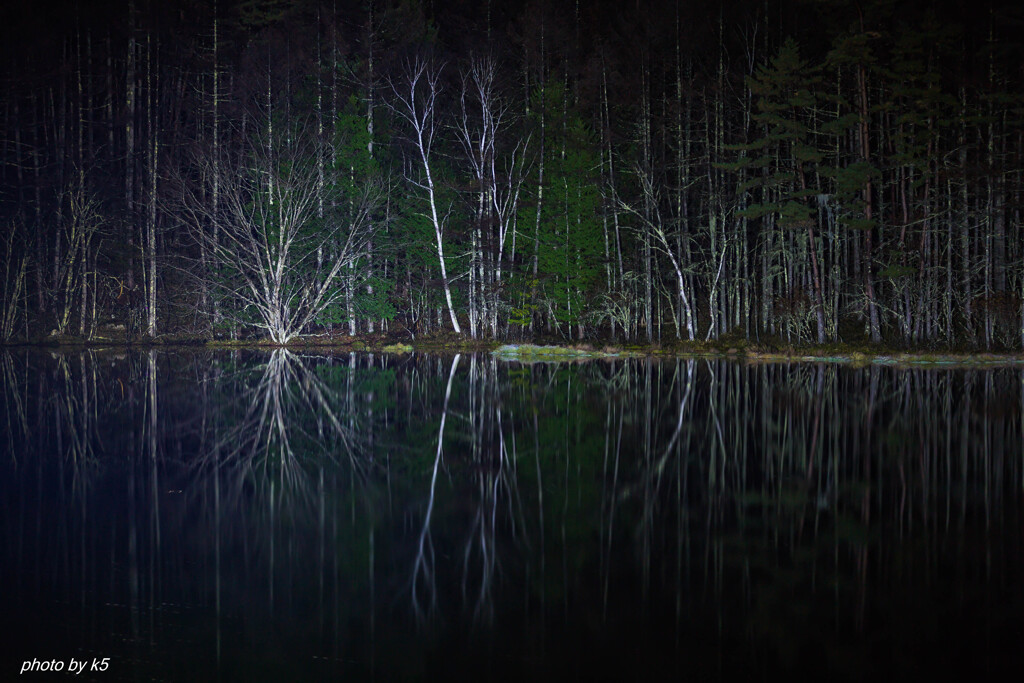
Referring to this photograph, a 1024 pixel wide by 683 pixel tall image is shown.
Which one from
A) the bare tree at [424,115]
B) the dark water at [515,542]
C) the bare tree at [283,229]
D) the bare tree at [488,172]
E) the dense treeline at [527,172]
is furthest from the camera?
the bare tree at [283,229]

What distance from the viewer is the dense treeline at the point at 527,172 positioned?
26.2m

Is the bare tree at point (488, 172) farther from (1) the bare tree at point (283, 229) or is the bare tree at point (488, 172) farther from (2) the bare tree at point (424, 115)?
(1) the bare tree at point (283, 229)

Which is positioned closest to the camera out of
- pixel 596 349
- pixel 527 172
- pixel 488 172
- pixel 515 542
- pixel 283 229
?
pixel 515 542

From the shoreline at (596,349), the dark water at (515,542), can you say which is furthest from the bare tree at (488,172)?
the dark water at (515,542)

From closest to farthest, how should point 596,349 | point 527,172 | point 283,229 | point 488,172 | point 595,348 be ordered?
point 596,349 < point 595,348 < point 283,229 < point 488,172 < point 527,172

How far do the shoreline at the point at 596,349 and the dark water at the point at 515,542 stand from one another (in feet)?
32.7

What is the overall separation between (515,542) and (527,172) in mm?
26587

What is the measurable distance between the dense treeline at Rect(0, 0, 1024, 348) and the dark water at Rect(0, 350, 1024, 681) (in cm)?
1511

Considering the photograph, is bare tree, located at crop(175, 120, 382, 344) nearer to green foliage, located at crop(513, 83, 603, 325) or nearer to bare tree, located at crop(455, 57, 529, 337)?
bare tree, located at crop(455, 57, 529, 337)

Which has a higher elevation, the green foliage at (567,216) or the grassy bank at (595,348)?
the green foliage at (567,216)

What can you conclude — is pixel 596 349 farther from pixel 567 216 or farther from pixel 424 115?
pixel 424 115

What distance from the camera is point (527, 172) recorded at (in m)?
31.9

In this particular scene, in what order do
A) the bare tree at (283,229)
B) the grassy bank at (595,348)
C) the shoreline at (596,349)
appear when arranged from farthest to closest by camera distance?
1. the bare tree at (283,229)
2. the grassy bank at (595,348)
3. the shoreline at (596,349)

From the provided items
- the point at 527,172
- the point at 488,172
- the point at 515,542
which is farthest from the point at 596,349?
the point at 515,542
